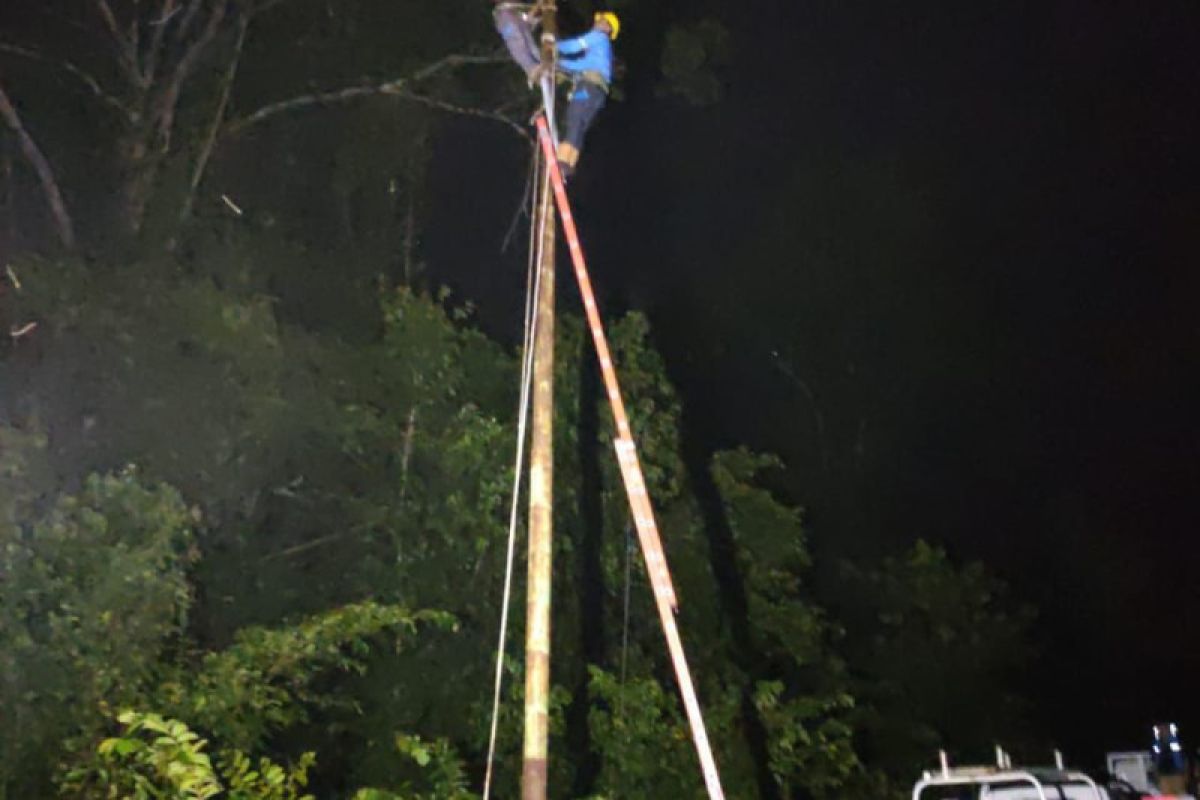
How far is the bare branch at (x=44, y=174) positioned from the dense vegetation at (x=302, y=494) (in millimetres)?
34

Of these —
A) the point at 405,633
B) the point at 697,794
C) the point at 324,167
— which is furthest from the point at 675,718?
the point at 324,167

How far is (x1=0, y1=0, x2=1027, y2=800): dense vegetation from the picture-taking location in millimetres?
6422

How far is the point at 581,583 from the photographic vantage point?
9.40 m

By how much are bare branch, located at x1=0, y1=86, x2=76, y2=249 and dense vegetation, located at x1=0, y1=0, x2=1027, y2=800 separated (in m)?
0.03

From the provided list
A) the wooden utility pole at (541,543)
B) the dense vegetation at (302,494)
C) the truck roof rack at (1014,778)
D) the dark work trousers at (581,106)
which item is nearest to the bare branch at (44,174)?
the dense vegetation at (302,494)

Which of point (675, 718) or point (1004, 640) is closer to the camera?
point (675, 718)

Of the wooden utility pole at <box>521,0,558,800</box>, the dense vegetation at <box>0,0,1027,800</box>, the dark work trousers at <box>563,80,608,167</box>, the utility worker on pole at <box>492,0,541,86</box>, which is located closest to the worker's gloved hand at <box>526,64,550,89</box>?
the utility worker on pole at <box>492,0,541,86</box>

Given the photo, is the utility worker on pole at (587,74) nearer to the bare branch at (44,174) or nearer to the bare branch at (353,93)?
the bare branch at (353,93)

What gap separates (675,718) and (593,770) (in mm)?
710

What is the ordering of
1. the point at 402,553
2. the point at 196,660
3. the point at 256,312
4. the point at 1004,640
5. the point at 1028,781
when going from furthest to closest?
1. the point at 1004,640
2. the point at 402,553
3. the point at 256,312
4. the point at 196,660
5. the point at 1028,781

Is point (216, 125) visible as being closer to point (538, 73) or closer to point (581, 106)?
point (581, 106)

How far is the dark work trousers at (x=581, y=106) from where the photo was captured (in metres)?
5.73

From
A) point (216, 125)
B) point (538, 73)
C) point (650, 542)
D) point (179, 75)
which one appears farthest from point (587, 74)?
point (179, 75)

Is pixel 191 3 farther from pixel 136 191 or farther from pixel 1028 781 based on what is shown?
pixel 1028 781
